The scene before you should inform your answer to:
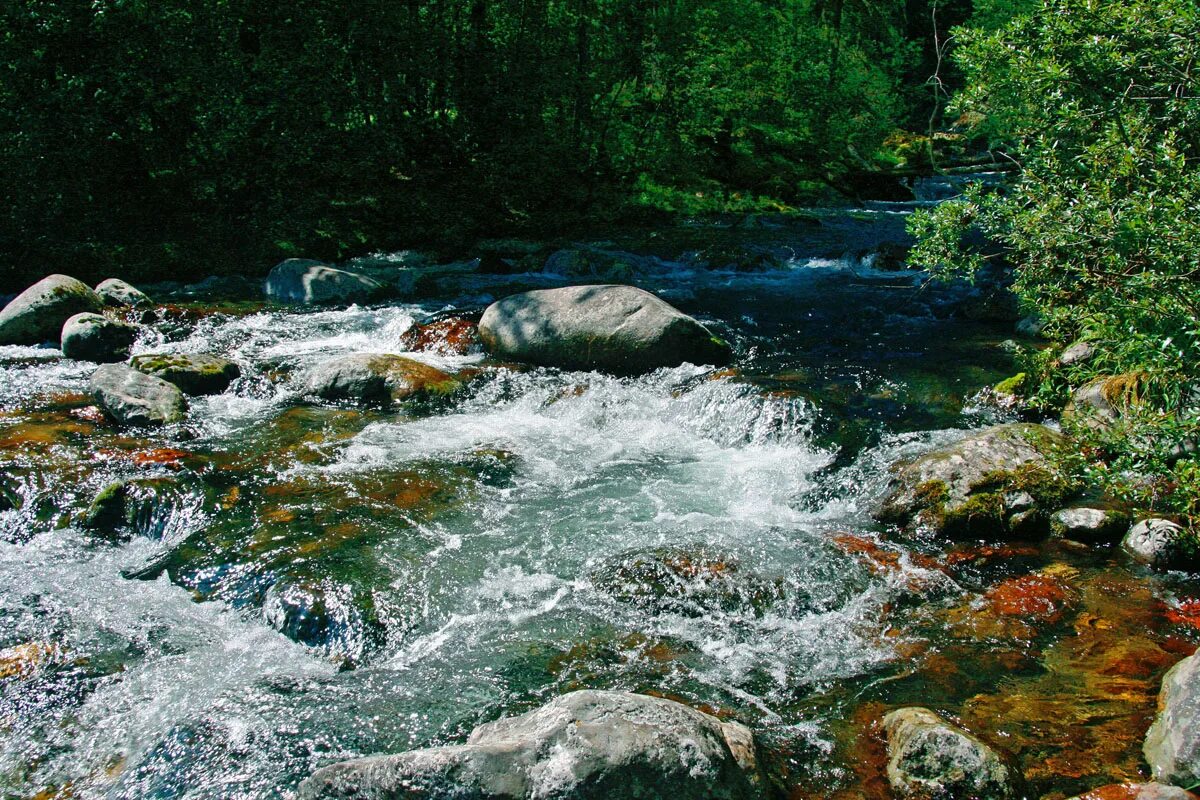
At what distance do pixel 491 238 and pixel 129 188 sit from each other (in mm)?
7732

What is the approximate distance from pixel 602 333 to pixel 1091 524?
19.3ft

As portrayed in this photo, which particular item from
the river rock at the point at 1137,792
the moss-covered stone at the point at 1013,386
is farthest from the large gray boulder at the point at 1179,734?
the moss-covered stone at the point at 1013,386

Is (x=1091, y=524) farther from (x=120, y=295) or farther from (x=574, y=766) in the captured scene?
(x=120, y=295)

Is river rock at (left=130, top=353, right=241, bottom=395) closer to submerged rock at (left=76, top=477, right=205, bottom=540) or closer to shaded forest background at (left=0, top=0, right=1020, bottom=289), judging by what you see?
submerged rock at (left=76, top=477, right=205, bottom=540)

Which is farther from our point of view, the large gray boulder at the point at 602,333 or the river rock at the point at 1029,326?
the river rock at the point at 1029,326

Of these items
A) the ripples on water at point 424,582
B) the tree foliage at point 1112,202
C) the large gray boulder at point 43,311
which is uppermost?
the tree foliage at point 1112,202

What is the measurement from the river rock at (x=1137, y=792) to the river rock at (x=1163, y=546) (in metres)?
2.60

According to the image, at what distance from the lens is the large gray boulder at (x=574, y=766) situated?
308 centimetres

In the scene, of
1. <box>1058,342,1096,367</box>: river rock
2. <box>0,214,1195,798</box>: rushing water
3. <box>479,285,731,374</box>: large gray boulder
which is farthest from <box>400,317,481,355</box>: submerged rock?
<box>1058,342,1096,367</box>: river rock

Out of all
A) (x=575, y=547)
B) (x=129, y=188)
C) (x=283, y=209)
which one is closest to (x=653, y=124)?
(x=283, y=209)

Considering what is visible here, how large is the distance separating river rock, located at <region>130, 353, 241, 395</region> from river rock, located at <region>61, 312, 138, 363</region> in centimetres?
123

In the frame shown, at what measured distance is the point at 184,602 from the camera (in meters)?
5.25

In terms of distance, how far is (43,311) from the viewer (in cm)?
1085

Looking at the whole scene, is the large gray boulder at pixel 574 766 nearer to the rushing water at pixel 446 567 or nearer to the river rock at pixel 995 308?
the rushing water at pixel 446 567
